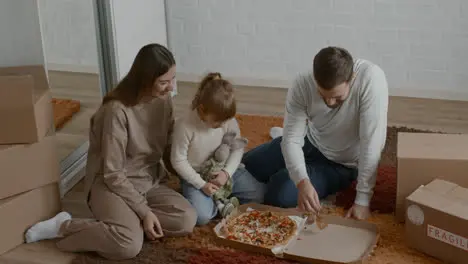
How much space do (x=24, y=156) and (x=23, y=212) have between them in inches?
7.6

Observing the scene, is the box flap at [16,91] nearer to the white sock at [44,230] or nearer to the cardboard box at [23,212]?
the cardboard box at [23,212]

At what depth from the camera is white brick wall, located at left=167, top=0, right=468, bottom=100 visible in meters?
3.38

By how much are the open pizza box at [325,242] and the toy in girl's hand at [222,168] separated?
0.17 feet

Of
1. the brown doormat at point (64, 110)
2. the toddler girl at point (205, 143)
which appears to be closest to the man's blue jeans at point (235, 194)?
the toddler girl at point (205, 143)

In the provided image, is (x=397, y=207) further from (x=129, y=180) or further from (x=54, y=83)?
(x=54, y=83)

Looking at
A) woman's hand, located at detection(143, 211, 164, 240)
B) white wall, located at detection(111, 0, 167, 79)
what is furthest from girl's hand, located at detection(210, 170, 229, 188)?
white wall, located at detection(111, 0, 167, 79)

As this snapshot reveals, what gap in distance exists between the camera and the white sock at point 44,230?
235cm

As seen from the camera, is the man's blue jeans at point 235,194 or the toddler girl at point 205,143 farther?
the man's blue jeans at point 235,194

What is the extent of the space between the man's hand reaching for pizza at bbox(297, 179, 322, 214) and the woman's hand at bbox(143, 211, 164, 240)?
471mm

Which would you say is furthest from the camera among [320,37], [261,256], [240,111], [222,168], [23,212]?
[320,37]

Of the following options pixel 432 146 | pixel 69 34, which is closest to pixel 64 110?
pixel 69 34

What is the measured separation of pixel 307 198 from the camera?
2285 mm

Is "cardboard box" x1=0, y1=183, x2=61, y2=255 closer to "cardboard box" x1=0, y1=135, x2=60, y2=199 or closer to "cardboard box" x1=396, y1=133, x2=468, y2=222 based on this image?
"cardboard box" x1=0, y1=135, x2=60, y2=199

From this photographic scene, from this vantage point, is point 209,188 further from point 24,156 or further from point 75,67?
point 75,67
